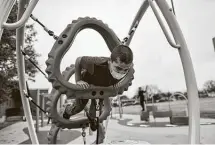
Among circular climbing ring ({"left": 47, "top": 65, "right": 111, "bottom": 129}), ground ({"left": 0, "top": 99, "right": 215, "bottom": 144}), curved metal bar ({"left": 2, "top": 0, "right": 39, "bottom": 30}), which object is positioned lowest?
ground ({"left": 0, "top": 99, "right": 215, "bottom": 144})

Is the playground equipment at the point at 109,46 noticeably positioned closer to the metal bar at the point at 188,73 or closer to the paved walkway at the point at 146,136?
the metal bar at the point at 188,73

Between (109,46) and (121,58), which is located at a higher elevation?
(109,46)

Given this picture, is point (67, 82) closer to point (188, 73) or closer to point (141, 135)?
point (188, 73)

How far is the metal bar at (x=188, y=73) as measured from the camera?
1481 millimetres

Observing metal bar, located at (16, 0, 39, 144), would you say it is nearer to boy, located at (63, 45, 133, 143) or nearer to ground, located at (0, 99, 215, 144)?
boy, located at (63, 45, 133, 143)

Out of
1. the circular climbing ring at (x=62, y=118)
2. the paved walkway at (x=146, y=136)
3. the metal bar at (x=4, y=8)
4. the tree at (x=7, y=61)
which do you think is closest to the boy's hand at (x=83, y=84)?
the circular climbing ring at (x=62, y=118)

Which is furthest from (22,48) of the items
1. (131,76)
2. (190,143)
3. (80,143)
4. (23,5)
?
(80,143)

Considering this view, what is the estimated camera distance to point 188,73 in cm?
152

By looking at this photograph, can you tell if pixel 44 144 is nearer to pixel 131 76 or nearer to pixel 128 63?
pixel 131 76

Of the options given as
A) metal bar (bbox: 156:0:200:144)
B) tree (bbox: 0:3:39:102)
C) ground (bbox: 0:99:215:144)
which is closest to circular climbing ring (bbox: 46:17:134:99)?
metal bar (bbox: 156:0:200:144)

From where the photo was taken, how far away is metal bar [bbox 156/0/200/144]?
1.48 metres

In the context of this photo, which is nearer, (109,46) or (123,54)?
(123,54)

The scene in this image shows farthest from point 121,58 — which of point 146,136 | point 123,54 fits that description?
point 146,136

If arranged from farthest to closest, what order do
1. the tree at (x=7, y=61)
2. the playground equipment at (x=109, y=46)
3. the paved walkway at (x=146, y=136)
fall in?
the tree at (x=7, y=61), the paved walkway at (x=146, y=136), the playground equipment at (x=109, y=46)
